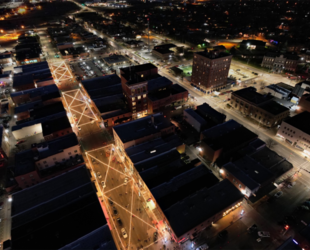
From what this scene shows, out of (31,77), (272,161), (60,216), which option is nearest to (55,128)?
(60,216)

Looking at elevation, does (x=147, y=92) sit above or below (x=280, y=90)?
above

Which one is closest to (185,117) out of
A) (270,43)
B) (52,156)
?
(52,156)

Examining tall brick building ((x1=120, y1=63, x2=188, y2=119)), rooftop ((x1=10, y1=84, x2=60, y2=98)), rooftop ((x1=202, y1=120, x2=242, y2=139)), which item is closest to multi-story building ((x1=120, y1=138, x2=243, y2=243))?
rooftop ((x1=202, y1=120, x2=242, y2=139))

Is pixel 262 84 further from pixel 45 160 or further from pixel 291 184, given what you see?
pixel 45 160

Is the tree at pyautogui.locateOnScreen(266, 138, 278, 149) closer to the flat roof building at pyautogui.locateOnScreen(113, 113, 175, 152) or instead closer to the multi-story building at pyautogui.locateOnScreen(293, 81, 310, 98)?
the flat roof building at pyautogui.locateOnScreen(113, 113, 175, 152)

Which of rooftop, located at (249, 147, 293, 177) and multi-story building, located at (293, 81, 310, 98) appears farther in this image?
multi-story building, located at (293, 81, 310, 98)

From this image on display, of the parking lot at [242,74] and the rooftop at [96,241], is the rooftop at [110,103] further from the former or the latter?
the parking lot at [242,74]
